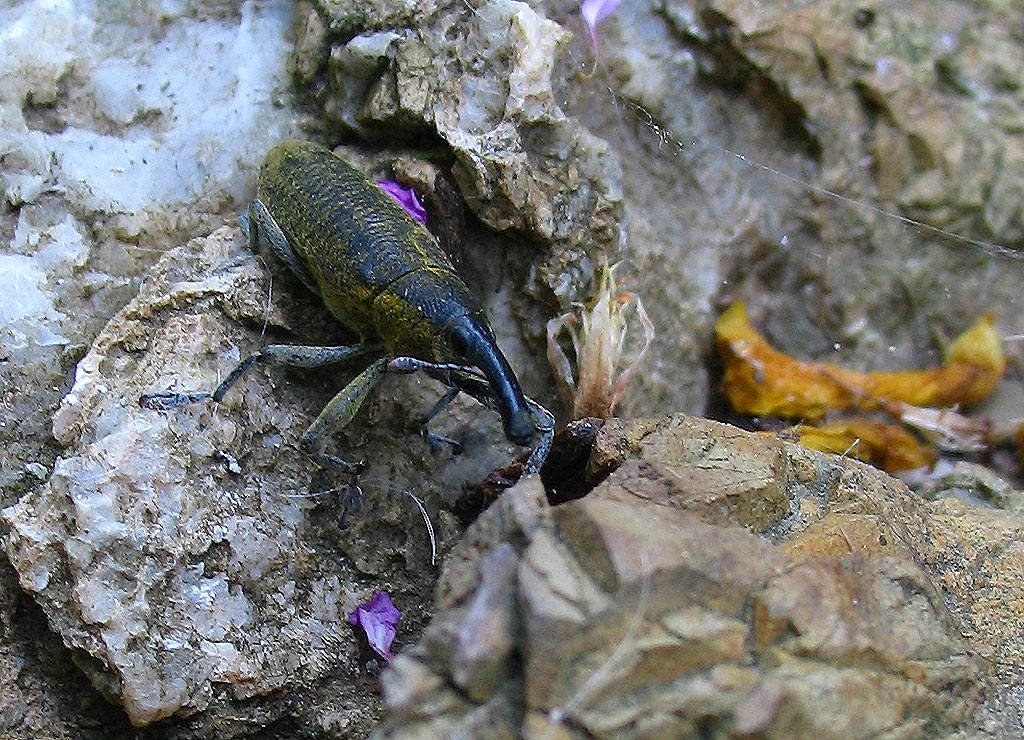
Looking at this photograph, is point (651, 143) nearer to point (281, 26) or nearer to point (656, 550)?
point (281, 26)

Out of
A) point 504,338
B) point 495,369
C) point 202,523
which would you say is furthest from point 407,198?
point 202,523

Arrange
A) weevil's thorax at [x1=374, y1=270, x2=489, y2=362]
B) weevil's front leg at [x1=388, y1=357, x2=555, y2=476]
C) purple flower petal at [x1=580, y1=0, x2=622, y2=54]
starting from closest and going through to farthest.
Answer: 1. weevil's front leg at [x1=388, y1=357, x2=555, y2=476]
2. weevil's thorax at [x1=374, y1=270, x2=489, y2=362]
3. purple flower petal at [x1=580, y1=0, x2=622, y2=54]

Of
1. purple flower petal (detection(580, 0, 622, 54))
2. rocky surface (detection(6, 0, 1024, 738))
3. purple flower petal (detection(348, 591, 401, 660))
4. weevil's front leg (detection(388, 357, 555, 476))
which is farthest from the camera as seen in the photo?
purple flower petal (detection(580, 0, 622, 54))

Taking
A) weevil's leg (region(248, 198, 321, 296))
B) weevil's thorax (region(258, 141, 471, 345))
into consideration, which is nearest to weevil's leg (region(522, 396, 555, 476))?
weevil's thorax (region(258, 141, 471, 345))

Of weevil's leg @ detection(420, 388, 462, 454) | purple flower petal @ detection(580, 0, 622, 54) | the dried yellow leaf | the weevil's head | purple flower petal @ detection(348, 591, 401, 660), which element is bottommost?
the dried yellow leaf

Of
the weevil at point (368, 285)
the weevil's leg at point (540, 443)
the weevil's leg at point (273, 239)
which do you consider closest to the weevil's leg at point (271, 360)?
the weevil at point (368, 285)

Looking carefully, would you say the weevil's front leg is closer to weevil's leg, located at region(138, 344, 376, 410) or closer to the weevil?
the weevil

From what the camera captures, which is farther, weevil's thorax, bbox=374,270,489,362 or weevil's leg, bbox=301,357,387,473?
weevil's thorax, bbox=374,270,489,362

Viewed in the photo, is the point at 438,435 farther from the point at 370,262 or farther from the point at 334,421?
the point at 370,262
